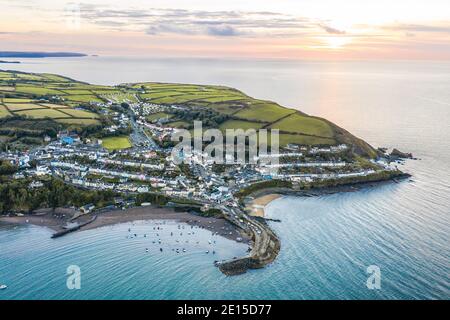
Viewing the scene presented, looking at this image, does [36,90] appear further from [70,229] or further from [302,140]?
[70,229]

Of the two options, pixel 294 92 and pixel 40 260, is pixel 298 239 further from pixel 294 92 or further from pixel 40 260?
pixel 294 92

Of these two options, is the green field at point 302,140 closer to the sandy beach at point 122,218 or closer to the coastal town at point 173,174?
the coastal town at point 173,174

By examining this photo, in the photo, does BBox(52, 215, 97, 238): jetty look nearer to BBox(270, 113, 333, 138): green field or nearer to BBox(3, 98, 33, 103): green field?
BBox(270, 113, 333, 138): green field

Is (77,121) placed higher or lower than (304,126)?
higher

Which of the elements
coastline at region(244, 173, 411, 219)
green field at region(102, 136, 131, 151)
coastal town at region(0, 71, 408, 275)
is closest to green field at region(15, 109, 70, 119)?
coastal town at region(0, 71, 408, 275)

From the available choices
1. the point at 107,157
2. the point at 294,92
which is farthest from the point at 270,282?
the point at 294,92

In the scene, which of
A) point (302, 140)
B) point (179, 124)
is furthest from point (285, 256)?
point (179, 124)
